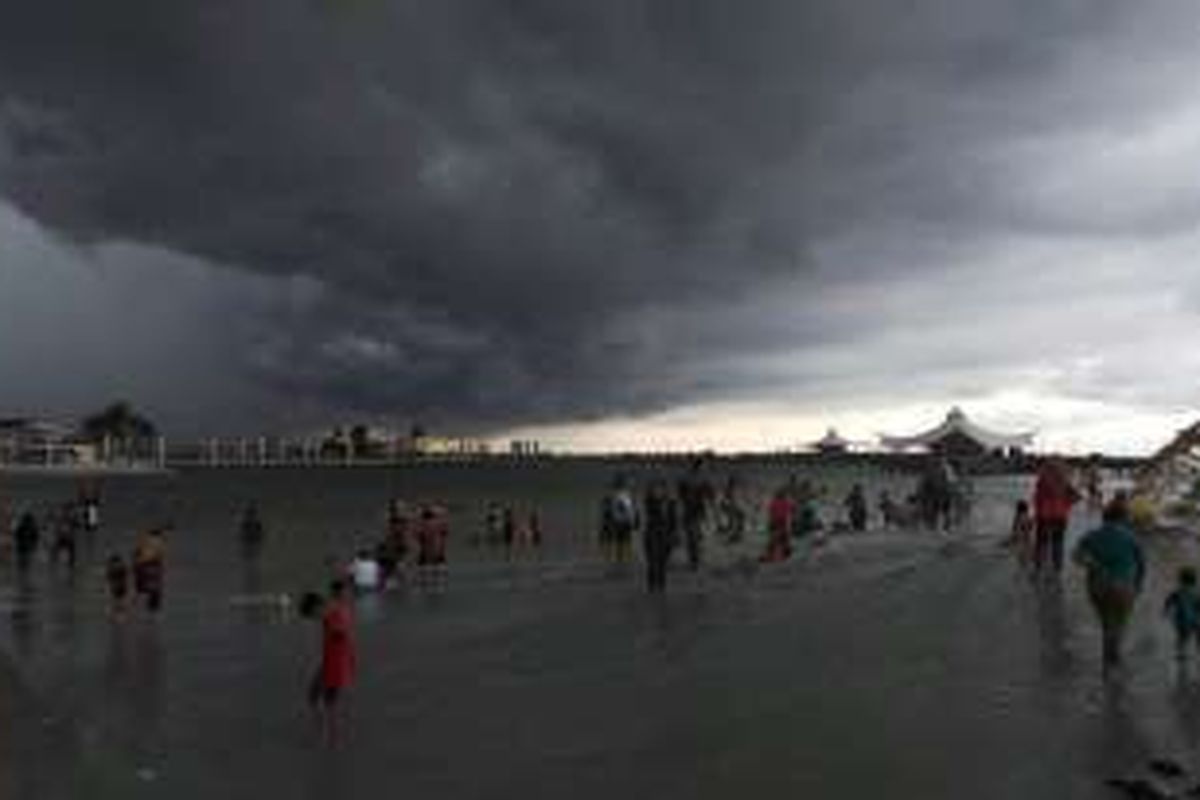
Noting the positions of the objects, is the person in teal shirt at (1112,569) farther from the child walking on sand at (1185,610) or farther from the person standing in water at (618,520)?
the person standing in water at (618,520)

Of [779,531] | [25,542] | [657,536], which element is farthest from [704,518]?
[25,542]

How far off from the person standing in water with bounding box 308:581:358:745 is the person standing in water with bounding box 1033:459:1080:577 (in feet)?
43.1

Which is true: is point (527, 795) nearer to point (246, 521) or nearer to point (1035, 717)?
point (1035, 717)

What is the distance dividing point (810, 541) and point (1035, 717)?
117ft

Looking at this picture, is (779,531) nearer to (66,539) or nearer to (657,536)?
(657,536)

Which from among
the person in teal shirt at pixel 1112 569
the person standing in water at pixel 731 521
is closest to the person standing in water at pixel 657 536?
the person in teal shirt at pixel 1112 569

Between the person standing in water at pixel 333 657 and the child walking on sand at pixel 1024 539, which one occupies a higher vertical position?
the child walking on sand at pixel 1024 539

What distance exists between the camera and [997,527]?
60531 millimetres

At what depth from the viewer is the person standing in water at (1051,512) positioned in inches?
1157

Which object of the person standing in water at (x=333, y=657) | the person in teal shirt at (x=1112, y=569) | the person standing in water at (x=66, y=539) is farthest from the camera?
the person standing in water at (x=66, y=539)

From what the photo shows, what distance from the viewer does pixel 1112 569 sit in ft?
63.7

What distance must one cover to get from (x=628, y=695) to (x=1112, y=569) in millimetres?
4895

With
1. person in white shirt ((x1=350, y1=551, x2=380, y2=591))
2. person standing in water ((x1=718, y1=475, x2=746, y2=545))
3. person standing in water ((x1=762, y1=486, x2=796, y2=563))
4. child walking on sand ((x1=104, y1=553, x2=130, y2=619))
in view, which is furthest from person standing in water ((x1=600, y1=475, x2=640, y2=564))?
person standing in water ((x1=718, y1=475, x2=746, y2=545))

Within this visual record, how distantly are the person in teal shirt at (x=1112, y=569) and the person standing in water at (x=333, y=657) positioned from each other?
7171mm
